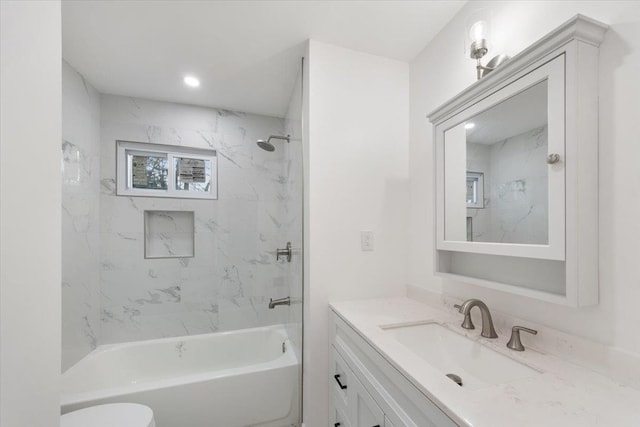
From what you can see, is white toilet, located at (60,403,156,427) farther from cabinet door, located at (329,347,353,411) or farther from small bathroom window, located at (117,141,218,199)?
small bathroom window, located at (117,141,218,199)

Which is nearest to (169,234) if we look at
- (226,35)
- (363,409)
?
(226,35)

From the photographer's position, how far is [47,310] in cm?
64

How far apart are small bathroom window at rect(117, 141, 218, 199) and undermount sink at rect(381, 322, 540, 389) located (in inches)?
82.0

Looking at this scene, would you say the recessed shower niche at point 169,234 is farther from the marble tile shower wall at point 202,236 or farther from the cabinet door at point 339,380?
the cabinet door at point 339,380

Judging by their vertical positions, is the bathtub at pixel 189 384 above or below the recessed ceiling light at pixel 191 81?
below

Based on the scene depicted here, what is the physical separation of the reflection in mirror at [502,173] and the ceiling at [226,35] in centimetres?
71

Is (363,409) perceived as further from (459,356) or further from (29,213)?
(29,213)

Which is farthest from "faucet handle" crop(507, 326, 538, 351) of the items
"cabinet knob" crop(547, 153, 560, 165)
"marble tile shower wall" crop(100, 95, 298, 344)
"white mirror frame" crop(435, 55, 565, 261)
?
"marble tile shower wall" crop(100, 95, 298, 344)

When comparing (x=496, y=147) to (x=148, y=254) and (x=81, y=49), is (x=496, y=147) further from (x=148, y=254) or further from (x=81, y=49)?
(x=148, y=254)

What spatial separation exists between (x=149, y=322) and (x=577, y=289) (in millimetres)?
2796

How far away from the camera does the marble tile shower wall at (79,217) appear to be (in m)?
1.71

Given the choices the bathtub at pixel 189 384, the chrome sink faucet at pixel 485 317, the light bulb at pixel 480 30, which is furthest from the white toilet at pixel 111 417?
the light bulb at pixel 480 30

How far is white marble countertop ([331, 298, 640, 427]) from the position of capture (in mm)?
553

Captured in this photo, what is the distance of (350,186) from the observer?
4.99ft
